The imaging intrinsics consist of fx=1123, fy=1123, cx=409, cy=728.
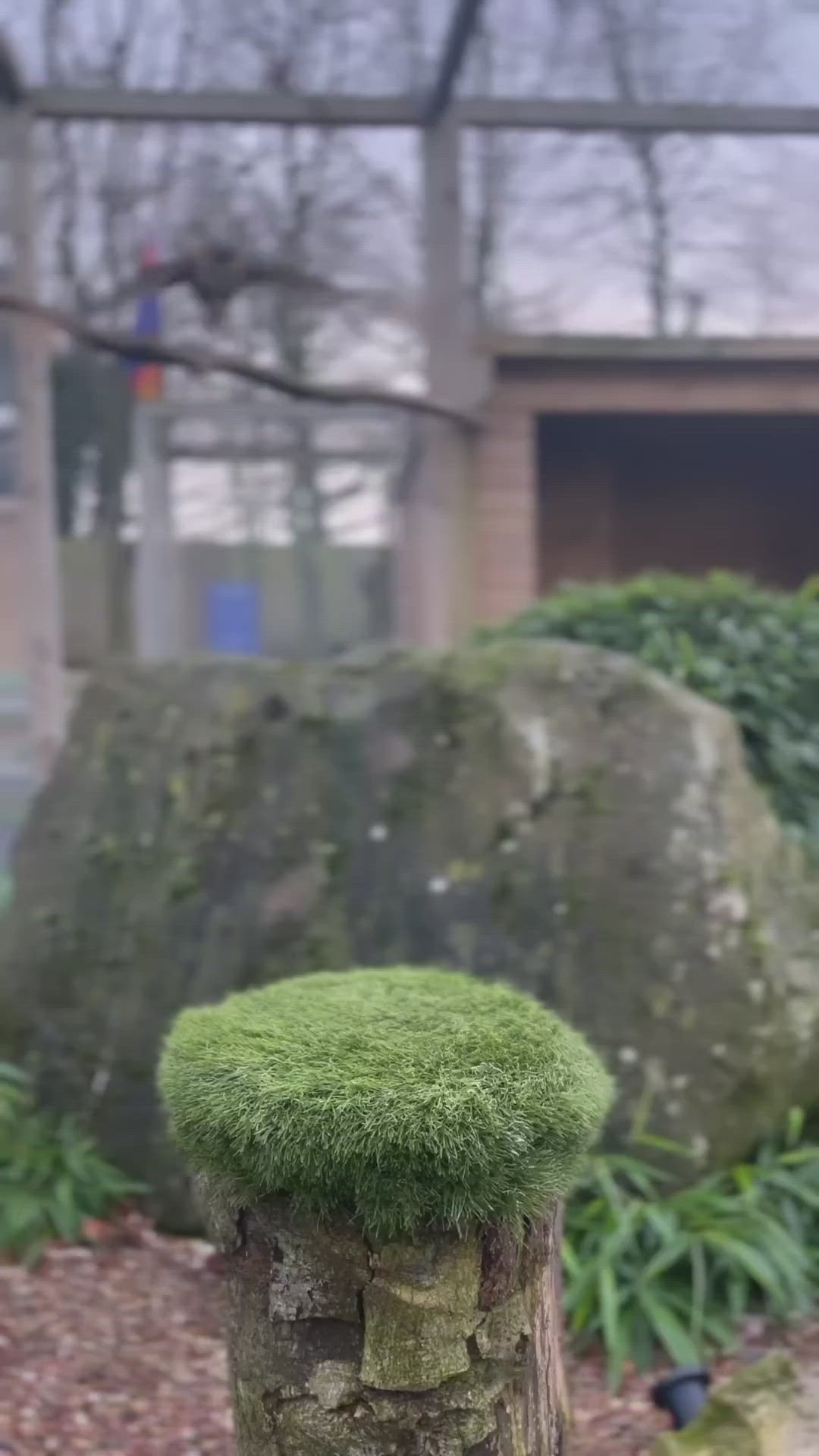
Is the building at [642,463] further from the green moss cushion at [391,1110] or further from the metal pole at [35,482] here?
the green moss cushion at [391,1110]

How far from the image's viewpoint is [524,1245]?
4.47 feet

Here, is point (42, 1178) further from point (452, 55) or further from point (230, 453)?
point (452, 55)

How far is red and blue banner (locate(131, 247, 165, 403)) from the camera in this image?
5617mm

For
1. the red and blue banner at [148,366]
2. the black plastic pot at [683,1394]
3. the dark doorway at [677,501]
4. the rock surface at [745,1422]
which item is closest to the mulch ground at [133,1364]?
the rock surface at [745,1422]

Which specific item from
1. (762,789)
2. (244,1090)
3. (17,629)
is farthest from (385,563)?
(244,1090)

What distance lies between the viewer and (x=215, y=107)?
221 inches

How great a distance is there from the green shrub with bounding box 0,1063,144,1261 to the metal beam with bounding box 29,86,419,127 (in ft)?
15.3

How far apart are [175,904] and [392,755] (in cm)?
79

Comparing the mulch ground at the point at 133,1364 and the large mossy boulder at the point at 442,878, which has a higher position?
the large mossy boulder at the point at 442,878

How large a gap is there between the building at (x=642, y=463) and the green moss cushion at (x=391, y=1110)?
4510 mm

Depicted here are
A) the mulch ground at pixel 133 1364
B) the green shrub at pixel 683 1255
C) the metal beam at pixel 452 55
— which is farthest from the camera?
the metal beam at pixel 452 55

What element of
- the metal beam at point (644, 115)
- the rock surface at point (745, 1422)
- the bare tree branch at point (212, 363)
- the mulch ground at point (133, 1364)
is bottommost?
the mulch ground at point (133, 1364)

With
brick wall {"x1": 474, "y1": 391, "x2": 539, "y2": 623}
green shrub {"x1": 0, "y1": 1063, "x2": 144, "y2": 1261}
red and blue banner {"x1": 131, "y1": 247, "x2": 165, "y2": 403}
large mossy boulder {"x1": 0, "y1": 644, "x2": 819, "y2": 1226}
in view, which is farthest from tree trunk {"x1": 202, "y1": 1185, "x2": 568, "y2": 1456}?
red and blue banner {"x1": 131, "y1": 247, "x2": 165, "y2": 403}

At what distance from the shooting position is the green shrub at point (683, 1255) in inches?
98.9
